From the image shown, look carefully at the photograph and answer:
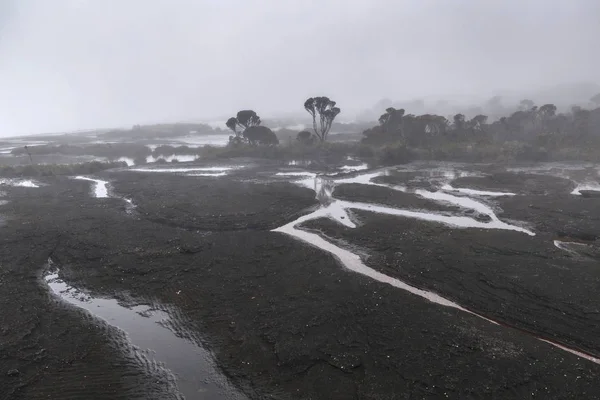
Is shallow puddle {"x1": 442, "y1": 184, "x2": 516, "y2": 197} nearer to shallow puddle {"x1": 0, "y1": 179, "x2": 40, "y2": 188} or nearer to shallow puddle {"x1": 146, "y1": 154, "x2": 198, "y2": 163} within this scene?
shallow puddle {"x1": 146, "y1": 154, "x2": 198, "y2": 163}

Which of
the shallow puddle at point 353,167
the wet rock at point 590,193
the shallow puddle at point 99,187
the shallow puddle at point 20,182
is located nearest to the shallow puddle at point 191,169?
the shallow puddle at point 99,187

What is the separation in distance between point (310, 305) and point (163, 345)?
710 cm

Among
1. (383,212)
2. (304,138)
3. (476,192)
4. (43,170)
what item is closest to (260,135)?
(304,138)

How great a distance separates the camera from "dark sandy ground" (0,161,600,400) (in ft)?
41.3

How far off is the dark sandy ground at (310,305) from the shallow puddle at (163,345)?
1.75 feet

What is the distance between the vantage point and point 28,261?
22.3 metres

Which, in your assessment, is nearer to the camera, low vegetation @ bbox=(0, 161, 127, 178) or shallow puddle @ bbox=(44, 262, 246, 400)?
shallow puddle @ bbox=(44, 262, 246, 400)

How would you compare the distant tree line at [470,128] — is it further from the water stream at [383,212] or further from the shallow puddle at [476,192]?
the water stream at [383,212]

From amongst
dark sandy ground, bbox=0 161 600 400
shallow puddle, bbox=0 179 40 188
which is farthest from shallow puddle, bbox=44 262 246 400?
shallow puddle, bbox=0 179 40 188

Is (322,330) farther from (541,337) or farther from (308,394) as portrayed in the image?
(541,337)

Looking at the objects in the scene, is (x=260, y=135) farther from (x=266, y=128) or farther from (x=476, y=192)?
(x=476, y=192)

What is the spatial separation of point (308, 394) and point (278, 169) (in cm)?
4336

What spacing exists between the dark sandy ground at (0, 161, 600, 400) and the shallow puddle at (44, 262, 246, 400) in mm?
534

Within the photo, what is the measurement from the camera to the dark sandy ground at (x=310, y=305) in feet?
41.3
